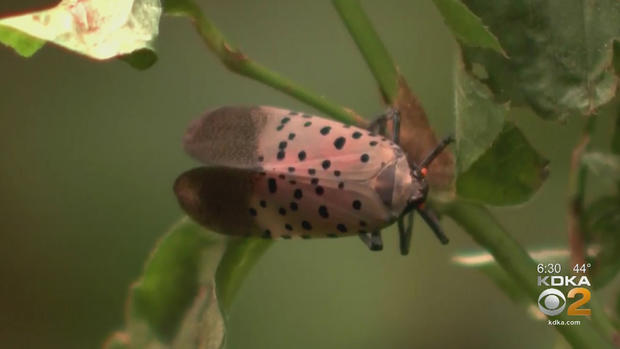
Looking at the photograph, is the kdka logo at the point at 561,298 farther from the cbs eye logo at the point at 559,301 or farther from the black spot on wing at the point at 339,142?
the black spot on wing at the point at 339,142

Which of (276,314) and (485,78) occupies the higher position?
(485,78)

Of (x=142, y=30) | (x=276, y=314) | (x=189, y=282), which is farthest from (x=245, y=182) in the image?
(x=276, y=314)

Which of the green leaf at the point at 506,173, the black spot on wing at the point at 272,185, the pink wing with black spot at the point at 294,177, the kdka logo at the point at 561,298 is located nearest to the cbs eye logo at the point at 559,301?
the kdka logo at the point at 561,298

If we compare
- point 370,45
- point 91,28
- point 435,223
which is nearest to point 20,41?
point 91,28

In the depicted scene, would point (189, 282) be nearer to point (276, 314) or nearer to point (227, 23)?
point (276, 314)

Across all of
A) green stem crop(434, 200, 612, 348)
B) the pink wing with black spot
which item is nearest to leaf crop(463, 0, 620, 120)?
green stem crop(434, 200, 612, 348)

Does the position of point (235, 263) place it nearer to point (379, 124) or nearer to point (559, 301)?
point (379, 124)
